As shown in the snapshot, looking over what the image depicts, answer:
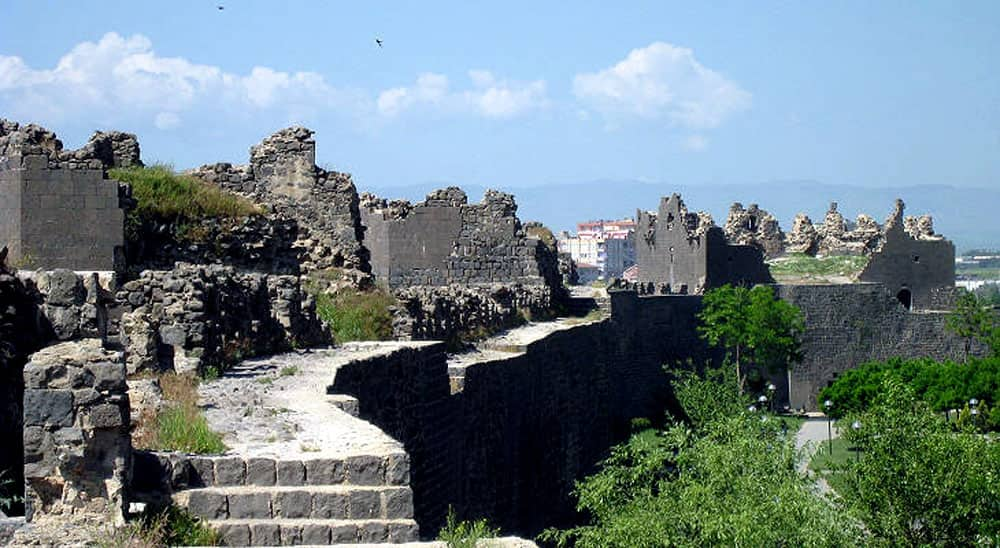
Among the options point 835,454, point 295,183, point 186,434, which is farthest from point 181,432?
point 835,454

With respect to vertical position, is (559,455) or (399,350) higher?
(399,350)

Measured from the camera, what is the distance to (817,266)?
5178cm

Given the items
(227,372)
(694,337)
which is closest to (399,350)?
(227,372)

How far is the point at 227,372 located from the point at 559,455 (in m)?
10.5

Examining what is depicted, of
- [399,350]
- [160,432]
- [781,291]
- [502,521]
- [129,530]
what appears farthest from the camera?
[781,291]

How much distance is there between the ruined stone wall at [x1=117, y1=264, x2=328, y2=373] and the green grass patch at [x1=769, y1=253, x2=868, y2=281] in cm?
3546

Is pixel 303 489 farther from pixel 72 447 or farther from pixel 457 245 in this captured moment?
pixel 457 245

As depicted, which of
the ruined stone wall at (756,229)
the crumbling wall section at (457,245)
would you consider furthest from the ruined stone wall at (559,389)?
the ruined stone wall at (756,229)

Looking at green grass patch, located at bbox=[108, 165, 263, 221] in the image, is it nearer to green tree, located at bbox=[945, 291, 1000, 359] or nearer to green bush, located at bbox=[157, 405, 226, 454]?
green bush, located at bbox=[157, 405, 226, 454]

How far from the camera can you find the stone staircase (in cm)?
856

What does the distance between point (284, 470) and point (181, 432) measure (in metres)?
0.95

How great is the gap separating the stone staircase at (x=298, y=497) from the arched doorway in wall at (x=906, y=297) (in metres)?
42.2

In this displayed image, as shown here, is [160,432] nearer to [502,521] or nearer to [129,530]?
[129,530]

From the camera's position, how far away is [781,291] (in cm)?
4503
